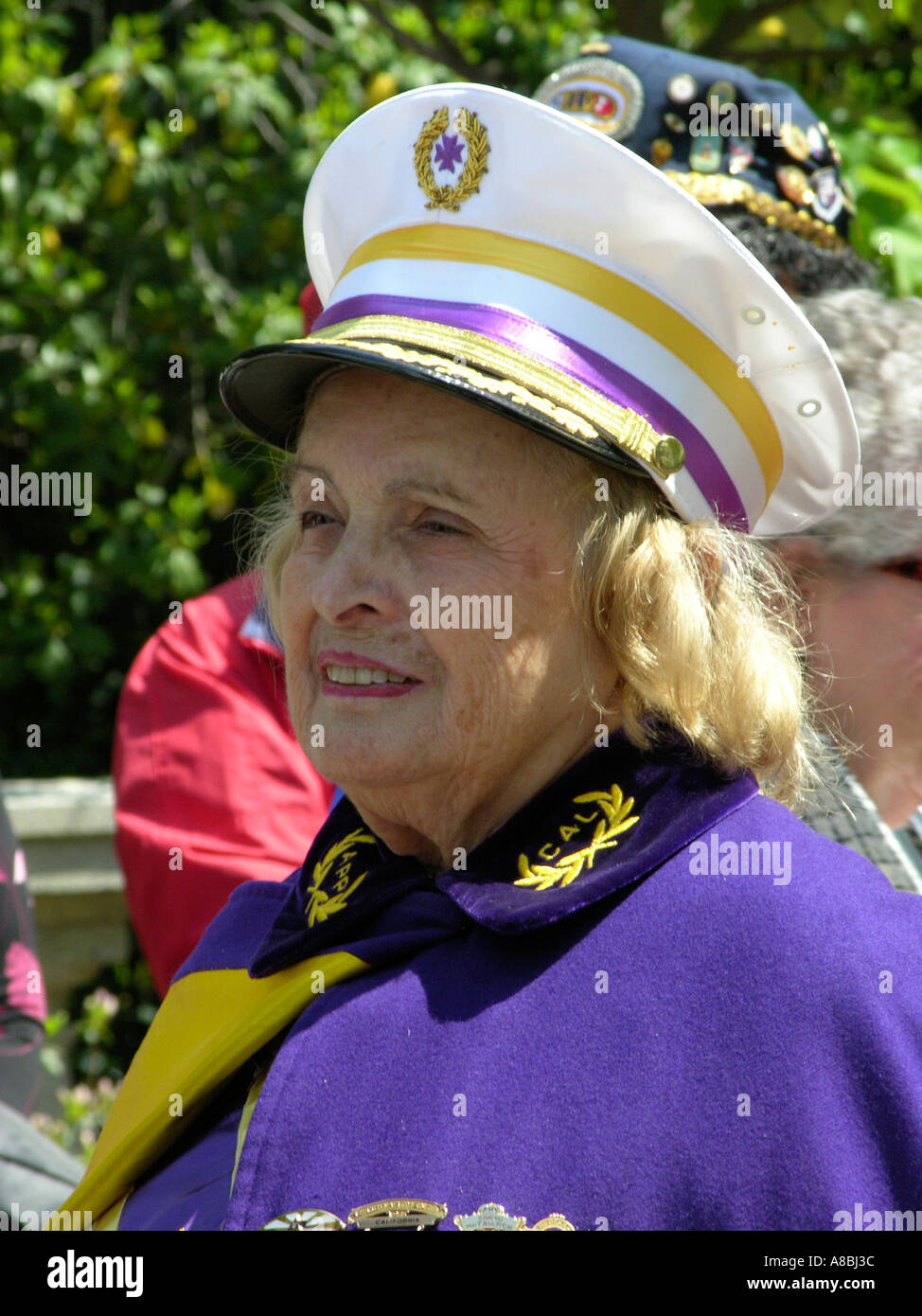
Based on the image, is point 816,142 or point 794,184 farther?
point 816,142

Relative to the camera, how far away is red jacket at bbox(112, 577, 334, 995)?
9.29ft

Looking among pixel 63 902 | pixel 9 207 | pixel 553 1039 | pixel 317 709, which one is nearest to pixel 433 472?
pixel 317 709

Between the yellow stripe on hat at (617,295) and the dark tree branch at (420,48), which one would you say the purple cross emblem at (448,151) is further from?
the dark tree branch at (420,48)

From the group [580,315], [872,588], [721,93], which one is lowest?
[872,588]

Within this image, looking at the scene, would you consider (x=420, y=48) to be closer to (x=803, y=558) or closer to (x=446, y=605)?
(x=803, y=558)

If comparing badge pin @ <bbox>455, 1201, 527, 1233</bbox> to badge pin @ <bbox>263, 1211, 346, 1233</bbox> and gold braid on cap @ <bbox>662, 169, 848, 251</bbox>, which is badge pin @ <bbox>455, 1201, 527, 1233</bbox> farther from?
gold braid on cap @ <bbox>662, 169, 848, 251</bbox>

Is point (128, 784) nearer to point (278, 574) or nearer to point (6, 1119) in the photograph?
point (6, 1119)

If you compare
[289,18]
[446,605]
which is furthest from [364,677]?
[289,18]

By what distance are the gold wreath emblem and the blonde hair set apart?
35cm

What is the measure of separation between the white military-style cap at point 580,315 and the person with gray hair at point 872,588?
290 mm

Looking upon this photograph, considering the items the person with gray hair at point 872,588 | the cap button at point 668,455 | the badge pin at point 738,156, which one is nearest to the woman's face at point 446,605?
the cap button at point 668,455

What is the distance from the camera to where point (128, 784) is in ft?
9.76

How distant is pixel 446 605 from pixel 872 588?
0.80m

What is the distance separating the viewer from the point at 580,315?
1807mm
